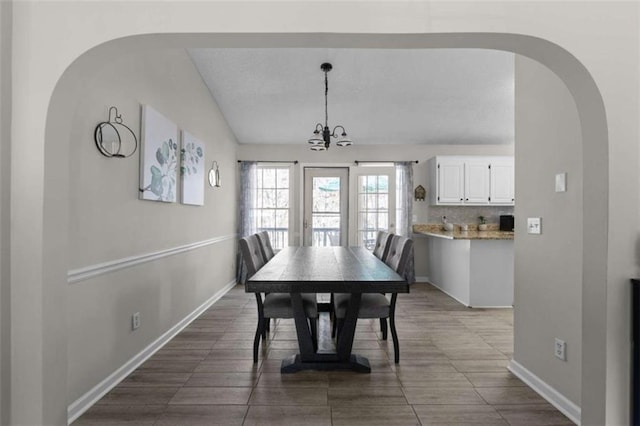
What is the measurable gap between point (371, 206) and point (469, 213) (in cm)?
160

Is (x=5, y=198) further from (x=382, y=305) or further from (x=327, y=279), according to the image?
(x=382, y=305)

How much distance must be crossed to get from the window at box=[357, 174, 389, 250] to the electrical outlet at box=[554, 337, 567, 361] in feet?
12.6

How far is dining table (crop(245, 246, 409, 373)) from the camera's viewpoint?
209cm

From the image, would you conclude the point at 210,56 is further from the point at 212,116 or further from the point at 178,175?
the point at 178,175

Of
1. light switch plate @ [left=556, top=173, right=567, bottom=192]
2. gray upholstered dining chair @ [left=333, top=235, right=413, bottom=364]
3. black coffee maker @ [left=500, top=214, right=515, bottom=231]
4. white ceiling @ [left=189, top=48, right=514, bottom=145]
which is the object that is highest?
white ceiling @ [left=189, top=48, right=514, bottom=145]

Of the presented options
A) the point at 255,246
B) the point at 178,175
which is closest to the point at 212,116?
the point at 178,175

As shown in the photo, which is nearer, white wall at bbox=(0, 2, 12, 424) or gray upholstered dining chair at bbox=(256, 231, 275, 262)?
white wall at bbox=(0, 2, 12, 424)

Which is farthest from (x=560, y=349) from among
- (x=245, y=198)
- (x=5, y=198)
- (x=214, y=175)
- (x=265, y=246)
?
(x=245, y=198)

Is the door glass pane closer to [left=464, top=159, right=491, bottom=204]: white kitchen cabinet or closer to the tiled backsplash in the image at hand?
the tiled backsplash

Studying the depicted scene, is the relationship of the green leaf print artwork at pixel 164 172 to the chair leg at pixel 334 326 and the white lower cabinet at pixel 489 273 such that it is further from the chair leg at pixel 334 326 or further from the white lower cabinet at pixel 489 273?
the white lower cabinet at pixel 489 273

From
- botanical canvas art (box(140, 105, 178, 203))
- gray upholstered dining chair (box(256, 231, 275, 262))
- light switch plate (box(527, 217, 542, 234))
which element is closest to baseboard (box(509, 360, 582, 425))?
light switch plate (box(527, 217, 542, 234))

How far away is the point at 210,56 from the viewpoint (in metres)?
3.83

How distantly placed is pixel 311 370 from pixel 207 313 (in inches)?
74.8

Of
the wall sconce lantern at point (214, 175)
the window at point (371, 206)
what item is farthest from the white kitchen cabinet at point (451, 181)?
the wall sconce lantern at point (214, 175)
